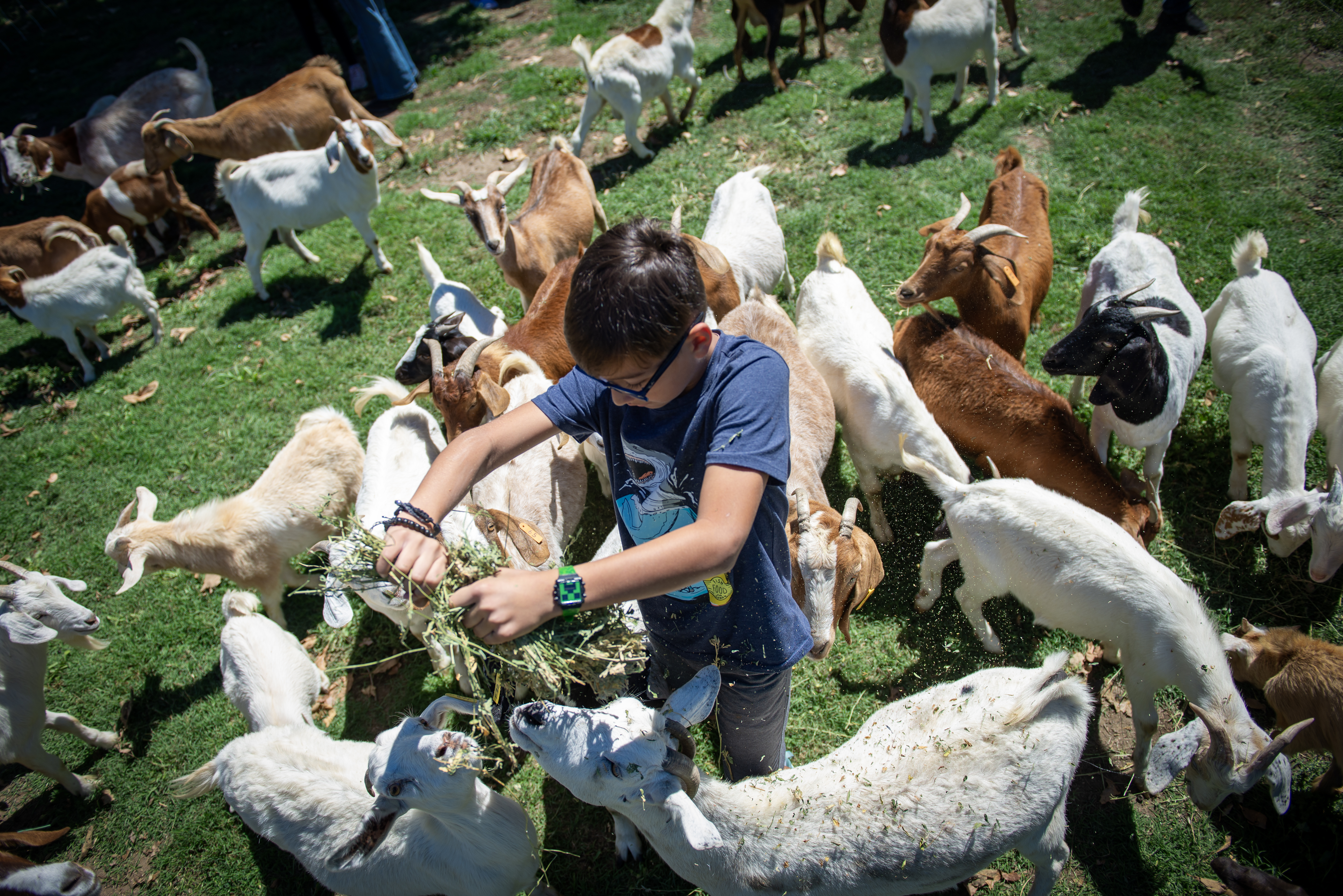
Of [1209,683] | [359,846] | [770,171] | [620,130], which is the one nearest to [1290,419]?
[1209,683]

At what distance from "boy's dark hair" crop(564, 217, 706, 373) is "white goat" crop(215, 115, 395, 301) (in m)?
7.19

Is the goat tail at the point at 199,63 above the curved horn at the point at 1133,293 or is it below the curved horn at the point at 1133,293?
above

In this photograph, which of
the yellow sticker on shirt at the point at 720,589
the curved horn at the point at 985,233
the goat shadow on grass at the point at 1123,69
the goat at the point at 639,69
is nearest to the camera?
the yellow sticker on shirt at the point at 720,589

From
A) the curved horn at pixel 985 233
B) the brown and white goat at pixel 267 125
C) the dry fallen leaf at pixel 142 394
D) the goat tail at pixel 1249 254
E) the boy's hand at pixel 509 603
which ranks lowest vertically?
the goat tail at pixel 1249 254

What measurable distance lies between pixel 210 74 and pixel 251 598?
13214 mm

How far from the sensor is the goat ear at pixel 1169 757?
9.94ft

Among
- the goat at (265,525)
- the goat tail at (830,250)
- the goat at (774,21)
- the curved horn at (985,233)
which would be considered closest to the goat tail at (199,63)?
the goat at (774,21)

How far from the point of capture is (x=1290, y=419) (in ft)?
14.4

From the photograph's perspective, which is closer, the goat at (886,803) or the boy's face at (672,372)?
the boy's face at (672,372)

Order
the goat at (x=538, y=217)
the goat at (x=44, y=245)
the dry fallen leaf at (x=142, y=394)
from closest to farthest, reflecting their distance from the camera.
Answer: the goat at (x=538, y=217) → the dry fallen leaf at (x=142, y=394) → the goat at (x=44, y=245)

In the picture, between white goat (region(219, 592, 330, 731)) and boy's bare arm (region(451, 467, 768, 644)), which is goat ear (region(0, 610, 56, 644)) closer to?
white goat (region(219, 592, 330, 731))

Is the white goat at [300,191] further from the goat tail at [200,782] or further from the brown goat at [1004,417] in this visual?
the brown goat at [1004,417]

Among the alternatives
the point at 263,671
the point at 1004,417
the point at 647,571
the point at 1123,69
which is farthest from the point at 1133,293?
the point at 1123,69

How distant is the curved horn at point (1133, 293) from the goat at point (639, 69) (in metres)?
6.41
